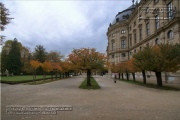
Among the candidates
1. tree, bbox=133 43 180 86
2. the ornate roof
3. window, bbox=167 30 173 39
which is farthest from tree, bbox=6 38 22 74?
tree, bbox=133 43 180 86

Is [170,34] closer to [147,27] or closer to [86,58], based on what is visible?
[147,27]

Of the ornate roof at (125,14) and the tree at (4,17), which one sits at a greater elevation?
the ornate roof at (125,14)

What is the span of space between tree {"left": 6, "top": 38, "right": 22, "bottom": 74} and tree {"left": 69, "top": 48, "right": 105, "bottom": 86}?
179 feet

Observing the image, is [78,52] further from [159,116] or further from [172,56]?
[159,116]

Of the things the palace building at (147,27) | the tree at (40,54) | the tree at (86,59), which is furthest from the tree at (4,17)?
the tree at (40,54)

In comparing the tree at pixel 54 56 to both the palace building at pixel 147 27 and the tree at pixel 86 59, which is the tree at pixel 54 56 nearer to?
the palace building at pixel 147 27

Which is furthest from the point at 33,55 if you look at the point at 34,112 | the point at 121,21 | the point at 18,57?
the point at 34,112

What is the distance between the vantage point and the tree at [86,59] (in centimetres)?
2147

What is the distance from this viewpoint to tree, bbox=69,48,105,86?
21469mm

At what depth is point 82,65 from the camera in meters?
21.7

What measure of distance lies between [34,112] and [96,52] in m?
14.9

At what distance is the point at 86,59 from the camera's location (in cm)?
2177

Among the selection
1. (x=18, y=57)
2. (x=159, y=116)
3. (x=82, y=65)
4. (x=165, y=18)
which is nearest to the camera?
(x=159, y=116)

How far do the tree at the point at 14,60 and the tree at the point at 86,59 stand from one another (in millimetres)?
54685
